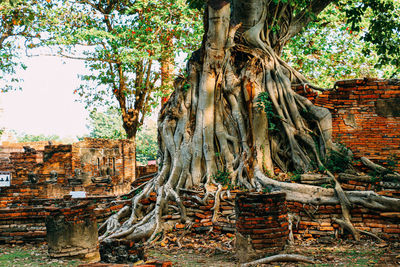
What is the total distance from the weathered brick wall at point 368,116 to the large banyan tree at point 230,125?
0.30 meters

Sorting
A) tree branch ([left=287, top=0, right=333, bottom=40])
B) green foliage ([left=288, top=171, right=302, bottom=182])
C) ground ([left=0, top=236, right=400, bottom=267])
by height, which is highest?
tree branch ([left=287, top=0, right=333, bottom=40])

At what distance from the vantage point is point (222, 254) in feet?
16.5

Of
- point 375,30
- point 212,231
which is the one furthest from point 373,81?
point 212,231

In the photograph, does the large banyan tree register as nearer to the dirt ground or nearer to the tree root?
the dirt ground

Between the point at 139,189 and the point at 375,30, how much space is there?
5.61 metres

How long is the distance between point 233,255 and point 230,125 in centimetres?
302

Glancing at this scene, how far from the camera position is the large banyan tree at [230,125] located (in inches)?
270

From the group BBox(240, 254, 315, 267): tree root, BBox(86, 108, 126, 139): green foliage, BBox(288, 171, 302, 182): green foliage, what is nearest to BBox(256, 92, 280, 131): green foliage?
BBox(288, 171, 302, 182): green foliage

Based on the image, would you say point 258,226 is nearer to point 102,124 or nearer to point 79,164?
point 79,164

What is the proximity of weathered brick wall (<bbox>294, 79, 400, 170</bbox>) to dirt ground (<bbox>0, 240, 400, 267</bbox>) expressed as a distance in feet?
6.76

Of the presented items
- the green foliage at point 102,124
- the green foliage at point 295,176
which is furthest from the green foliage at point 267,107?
the green foliage at point 102,124

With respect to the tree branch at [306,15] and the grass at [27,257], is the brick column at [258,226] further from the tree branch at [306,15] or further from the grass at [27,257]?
the tree branch at [306,15]

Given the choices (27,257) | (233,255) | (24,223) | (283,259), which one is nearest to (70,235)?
(27,257)

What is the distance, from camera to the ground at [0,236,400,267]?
176 inches
